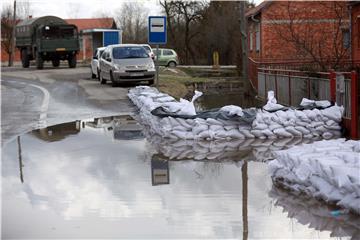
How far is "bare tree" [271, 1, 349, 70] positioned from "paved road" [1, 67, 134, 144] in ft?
20.0

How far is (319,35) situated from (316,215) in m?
24.8

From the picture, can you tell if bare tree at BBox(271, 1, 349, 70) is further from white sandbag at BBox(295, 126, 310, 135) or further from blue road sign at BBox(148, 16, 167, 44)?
white sandbag at BBox(295, 126, 310, 135)

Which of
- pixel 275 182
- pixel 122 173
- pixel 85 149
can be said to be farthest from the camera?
pixel 85 149

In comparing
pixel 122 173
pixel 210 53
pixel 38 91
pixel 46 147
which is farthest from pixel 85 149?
pixel 210 53

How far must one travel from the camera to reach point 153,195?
768 centimetres

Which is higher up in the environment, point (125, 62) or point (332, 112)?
point (125, 62)

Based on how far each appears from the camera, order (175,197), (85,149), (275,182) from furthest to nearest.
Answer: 1. (85,149)
2. (275,182)
3. (175,197)

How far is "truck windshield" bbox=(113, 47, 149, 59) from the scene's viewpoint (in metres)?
25.3

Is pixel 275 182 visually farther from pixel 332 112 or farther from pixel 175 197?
pixel 332 112

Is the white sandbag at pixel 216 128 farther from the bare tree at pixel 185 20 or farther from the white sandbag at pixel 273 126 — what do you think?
the bare tree at pixel 185 20

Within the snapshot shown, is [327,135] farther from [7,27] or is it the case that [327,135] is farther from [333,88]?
[7,27]

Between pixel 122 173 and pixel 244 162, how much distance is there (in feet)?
6.54

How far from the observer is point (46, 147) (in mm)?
11688

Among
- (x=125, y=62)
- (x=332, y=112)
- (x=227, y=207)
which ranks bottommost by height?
(x=227, y=207)
